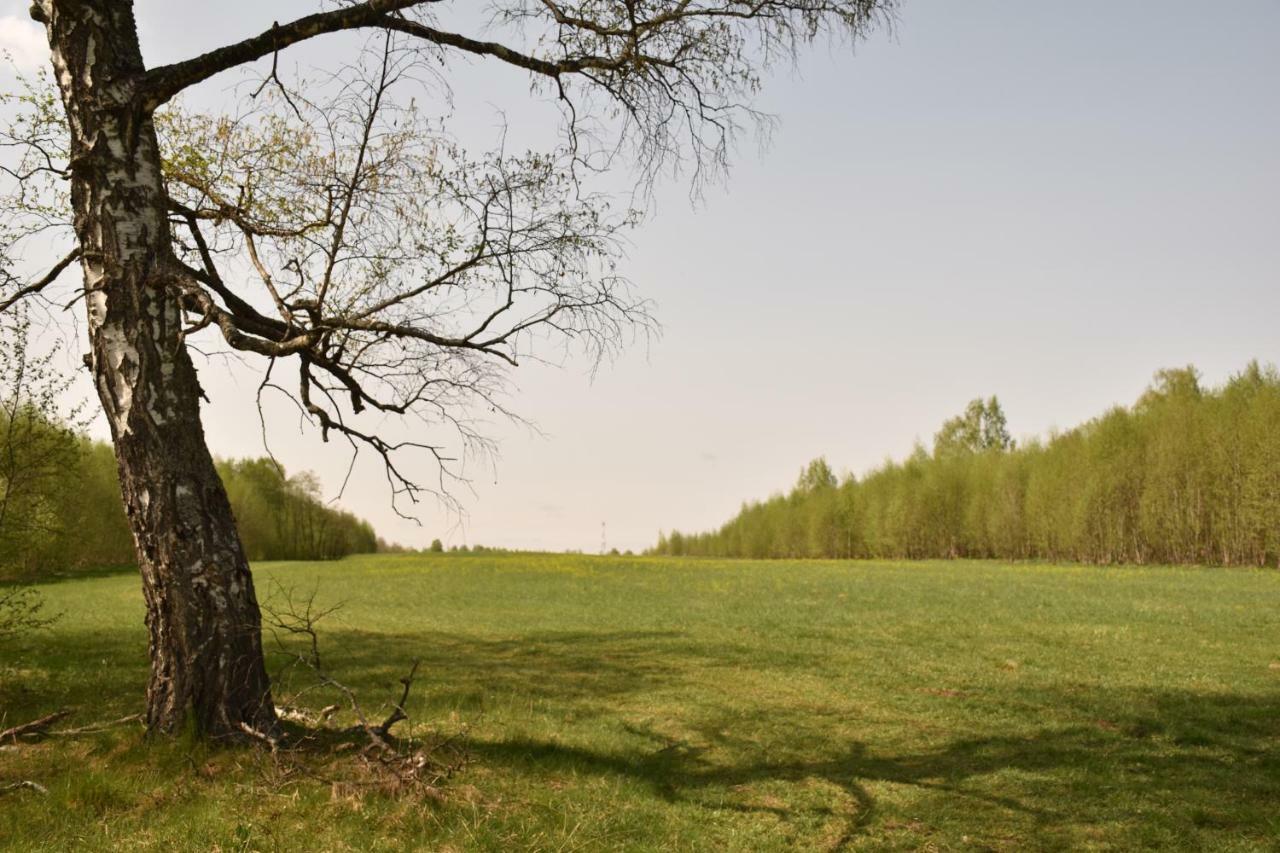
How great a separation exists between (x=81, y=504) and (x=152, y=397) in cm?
4130

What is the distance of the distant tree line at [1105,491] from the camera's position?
4872 centimetres

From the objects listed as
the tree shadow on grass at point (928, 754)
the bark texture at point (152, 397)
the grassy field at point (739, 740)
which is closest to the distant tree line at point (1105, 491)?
the grassy field at point (739, 740)

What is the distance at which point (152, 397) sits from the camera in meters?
7.01

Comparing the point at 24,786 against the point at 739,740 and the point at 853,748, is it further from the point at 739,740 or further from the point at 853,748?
the point at 853,748

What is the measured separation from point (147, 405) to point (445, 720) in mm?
4561

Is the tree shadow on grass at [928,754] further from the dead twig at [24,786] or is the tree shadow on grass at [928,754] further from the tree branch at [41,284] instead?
the tree branch at [41,284]

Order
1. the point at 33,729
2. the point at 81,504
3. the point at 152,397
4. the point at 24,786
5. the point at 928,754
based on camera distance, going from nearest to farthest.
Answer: the point at 24,786, the point at 152,397, the point at 33,729, the point at 928,754, the point at 81,504

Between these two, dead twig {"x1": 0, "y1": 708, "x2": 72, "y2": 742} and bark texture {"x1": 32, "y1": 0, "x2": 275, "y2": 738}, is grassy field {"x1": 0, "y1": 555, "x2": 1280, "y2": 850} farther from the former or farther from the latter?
bark texture {"x1": 32, "y1": 0, "x2": 275, "y2": 738}

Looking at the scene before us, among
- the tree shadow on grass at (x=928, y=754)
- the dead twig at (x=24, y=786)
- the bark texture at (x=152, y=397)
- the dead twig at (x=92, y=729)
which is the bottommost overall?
the tree shadow on grass at (x=928, y=754)

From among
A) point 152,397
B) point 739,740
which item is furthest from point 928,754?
point 152,397

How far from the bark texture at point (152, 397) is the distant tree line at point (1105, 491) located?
5406 centimetres

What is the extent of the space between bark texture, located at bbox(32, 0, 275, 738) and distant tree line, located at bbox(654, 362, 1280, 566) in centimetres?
5406

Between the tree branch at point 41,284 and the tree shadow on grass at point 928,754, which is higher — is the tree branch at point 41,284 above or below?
above

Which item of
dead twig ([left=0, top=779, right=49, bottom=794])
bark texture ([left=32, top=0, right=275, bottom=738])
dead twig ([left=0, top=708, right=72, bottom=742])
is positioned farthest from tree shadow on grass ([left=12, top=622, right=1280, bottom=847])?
dead twig ([left=0, top=779, right=49, bottom=794])
